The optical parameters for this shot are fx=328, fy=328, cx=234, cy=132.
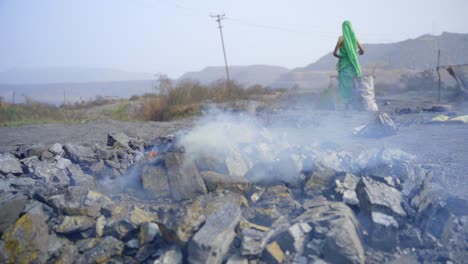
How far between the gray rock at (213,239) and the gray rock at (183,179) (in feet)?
3.57

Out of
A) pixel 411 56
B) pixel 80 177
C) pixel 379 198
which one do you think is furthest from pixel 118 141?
pixel 411 56

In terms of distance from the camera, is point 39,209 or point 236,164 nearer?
point 39,209

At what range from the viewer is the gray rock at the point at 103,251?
338 cm

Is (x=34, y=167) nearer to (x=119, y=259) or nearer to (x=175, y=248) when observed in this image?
(x=119, y=259)

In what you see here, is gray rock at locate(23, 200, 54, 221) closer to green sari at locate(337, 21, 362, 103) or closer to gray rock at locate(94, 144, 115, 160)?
gray rock at locate(94, 144, 115, 160)

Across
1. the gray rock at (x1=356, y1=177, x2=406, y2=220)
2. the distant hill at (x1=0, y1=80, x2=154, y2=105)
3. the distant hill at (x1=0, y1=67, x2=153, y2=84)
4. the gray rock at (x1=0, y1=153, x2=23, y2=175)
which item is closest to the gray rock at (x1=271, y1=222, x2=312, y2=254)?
the gray rock at (x1=356, y1=177, x2=406, y2=220)

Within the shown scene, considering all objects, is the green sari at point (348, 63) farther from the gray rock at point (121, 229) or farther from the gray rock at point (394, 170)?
the gray rock at point (121, 229)

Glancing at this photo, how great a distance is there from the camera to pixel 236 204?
407 centimetres

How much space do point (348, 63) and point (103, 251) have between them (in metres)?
7.60

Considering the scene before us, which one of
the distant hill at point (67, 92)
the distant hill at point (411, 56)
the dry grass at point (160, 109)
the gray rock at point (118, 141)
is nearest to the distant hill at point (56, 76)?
the distant hill at point (67, 92)

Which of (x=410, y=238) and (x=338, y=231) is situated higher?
(x=338, y=231)

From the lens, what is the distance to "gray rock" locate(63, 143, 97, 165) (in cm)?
628

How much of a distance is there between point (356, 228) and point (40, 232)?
3.34m

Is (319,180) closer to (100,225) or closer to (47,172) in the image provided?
(100,225)
